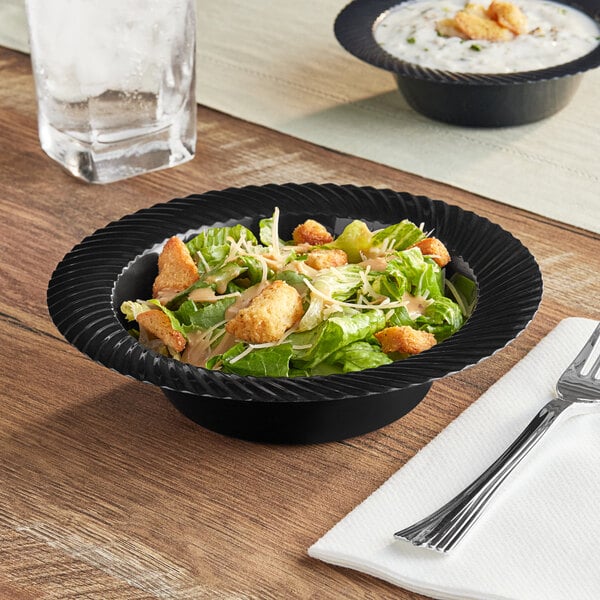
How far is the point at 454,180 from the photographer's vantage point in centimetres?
171

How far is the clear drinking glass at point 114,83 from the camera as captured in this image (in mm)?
1604

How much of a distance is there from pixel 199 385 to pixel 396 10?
1261 millimetres

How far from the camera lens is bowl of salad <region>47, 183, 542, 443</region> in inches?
39.0

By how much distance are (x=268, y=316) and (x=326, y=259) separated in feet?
0.50

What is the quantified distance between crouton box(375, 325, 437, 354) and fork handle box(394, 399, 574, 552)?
131 millimetres

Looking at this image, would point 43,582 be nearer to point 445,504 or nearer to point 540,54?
point 445,504

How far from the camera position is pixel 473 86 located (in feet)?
5.74

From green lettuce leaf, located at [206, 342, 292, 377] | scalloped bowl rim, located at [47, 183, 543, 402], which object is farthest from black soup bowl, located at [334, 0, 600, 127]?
green lettuce leaf, located at [206, 342, 292, 377]

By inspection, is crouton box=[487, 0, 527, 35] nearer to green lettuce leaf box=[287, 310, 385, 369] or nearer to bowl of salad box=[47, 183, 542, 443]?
bowl of salad box=[47, 183, 542, 443]

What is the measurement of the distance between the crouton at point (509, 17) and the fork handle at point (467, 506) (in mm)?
982

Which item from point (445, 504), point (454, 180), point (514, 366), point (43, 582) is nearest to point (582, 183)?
point (454, 180)

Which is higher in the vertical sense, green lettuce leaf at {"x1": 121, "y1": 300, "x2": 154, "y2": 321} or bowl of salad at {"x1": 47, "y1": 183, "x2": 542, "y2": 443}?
bowl of salad at {"x1": 47, "y1": 183, "x2": 542, "y2": 443}

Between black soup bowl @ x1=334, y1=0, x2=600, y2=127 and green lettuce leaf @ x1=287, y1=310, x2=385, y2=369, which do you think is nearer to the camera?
green lettuce leaf @ x1=287, y1=310, x2=385, y2=369

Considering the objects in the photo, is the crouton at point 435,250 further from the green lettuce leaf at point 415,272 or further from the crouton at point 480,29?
the crouton at point 480,29
